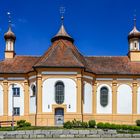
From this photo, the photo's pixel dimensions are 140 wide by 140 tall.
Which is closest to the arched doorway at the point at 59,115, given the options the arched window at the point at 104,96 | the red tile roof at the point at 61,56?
the red tile roof at the point at 61,56

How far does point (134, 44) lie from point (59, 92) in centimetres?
1796

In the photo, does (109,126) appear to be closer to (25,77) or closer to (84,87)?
(84,87)

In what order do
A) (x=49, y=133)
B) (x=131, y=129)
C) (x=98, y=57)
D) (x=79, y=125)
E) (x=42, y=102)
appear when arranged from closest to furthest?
(x=49, y=133) < (x=131, y=129) < (x=79, y=125) < (x=42, y=102) < (x=98, y=57)

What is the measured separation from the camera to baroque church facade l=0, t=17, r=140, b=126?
49906mm

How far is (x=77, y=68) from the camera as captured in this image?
165 ft

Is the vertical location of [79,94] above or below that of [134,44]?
below

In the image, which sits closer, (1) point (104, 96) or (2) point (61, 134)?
(2) point (61, 134)

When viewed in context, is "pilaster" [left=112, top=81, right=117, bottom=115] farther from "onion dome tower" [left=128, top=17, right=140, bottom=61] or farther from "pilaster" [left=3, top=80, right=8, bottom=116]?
"pilaster" [left=3, top=80, right=8, bottom=116]

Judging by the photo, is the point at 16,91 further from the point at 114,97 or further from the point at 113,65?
the point at 113,65

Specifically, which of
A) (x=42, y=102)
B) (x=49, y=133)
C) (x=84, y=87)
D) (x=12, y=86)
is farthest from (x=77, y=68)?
(x=49, y=133)

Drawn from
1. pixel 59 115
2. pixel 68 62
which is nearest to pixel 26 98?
pixel 59 115

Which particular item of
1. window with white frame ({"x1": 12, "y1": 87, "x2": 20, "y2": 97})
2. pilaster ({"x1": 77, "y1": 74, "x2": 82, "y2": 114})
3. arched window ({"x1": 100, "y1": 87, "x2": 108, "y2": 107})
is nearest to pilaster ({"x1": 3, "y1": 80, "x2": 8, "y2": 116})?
window with white frame ({"x1": 12, "y1": 87, "x2": 20, "y2": 97})

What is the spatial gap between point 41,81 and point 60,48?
6.54m

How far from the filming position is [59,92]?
5028 cm
